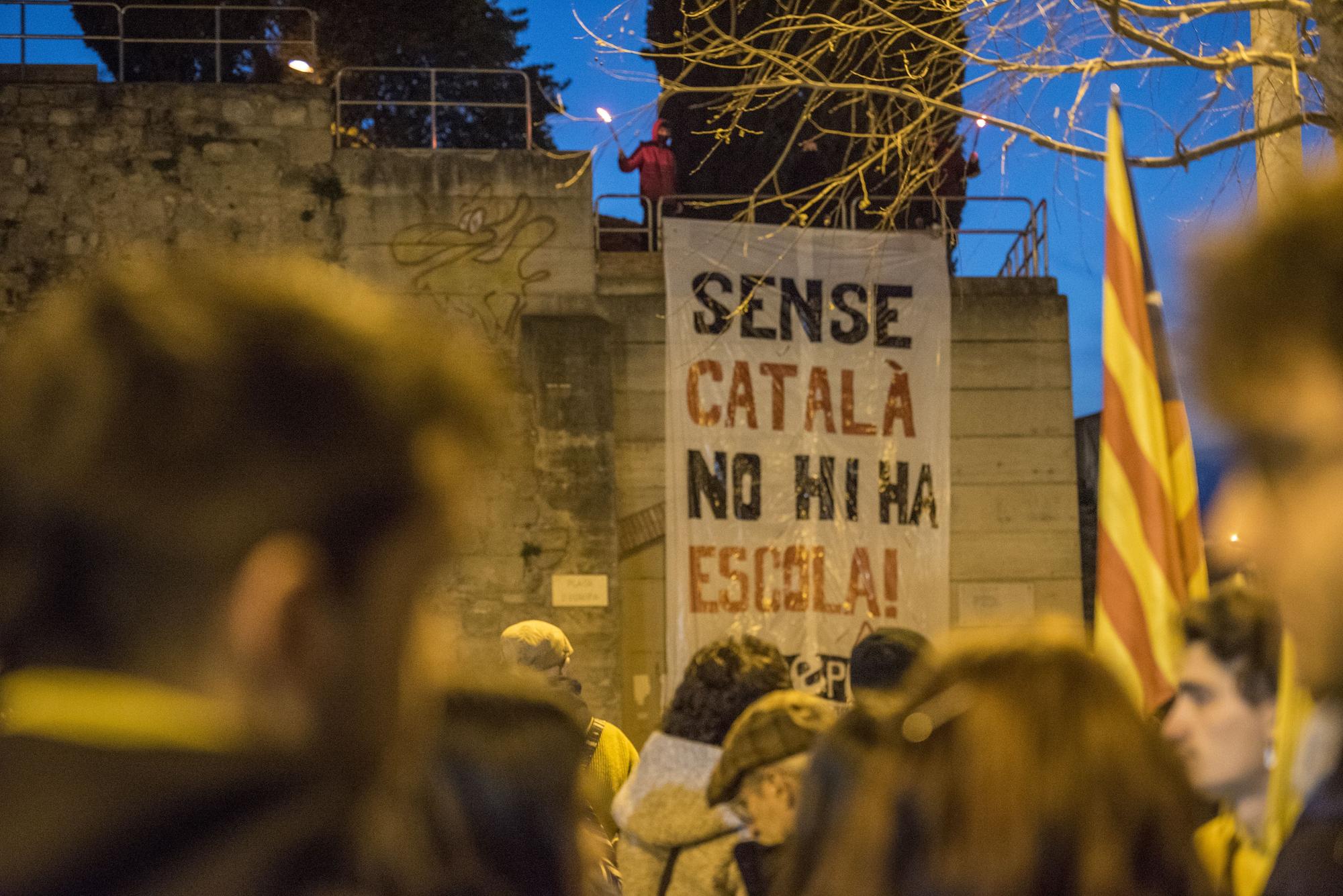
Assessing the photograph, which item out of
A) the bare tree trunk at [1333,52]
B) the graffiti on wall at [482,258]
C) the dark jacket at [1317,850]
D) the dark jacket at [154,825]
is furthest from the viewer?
the graffiti on wall at [482,258]

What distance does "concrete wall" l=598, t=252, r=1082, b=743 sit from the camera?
429 inches

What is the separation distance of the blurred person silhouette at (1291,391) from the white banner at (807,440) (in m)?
9.40

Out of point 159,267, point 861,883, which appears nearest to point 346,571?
point 159,267

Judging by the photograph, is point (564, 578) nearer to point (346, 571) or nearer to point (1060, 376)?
point (1060, 376)

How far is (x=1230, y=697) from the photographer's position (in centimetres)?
235

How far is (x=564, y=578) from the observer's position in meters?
10.3

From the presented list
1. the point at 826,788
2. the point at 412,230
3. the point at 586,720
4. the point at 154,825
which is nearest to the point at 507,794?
the point at 154,825

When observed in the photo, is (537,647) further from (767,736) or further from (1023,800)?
→ (1023,800)

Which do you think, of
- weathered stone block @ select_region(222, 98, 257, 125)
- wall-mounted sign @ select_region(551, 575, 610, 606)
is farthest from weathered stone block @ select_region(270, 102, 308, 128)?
wall-mounted sign @ select_region(551, 575, 610, 606)

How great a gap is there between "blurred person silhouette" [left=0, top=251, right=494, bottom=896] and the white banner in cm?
962

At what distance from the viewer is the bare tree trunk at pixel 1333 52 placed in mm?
4949

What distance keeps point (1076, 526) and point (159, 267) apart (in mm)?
11238

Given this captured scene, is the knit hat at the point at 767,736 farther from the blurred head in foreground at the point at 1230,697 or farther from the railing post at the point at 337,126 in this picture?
the railing post at the point at 337,126

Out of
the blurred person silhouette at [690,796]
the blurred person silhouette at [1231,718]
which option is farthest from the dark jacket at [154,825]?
the blurred person silhouette at [690,796]
